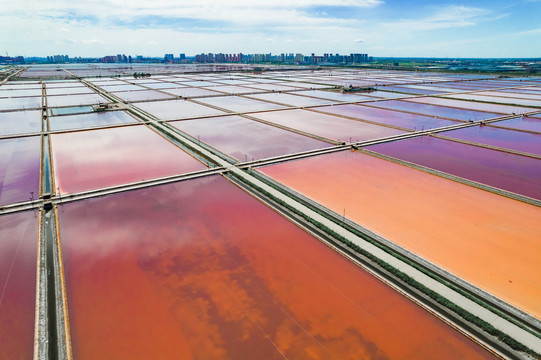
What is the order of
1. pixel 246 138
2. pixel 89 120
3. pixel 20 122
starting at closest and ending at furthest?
pixel 246 138 < pixel 20 122 < pixel 89 120

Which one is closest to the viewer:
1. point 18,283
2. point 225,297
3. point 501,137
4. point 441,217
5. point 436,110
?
point 225,297

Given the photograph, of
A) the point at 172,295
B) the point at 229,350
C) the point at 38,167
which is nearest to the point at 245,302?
the point at 229,350

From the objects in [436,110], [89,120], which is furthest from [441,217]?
[89,120]

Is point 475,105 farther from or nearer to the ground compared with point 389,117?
farther from the ground

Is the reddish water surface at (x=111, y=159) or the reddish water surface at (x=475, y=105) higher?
the reddish water surface at (x=475, y=105)

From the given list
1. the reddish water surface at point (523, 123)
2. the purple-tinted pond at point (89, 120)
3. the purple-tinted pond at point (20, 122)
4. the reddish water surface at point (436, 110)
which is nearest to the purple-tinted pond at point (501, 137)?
the reddish water surface at point (523, 123)

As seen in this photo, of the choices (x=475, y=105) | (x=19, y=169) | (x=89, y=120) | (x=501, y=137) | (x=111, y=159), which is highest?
(x=475, y=105)

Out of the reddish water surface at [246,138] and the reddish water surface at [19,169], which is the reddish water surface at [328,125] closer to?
the reddish water surface at [246,138]

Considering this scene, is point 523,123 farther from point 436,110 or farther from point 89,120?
point 89,120
